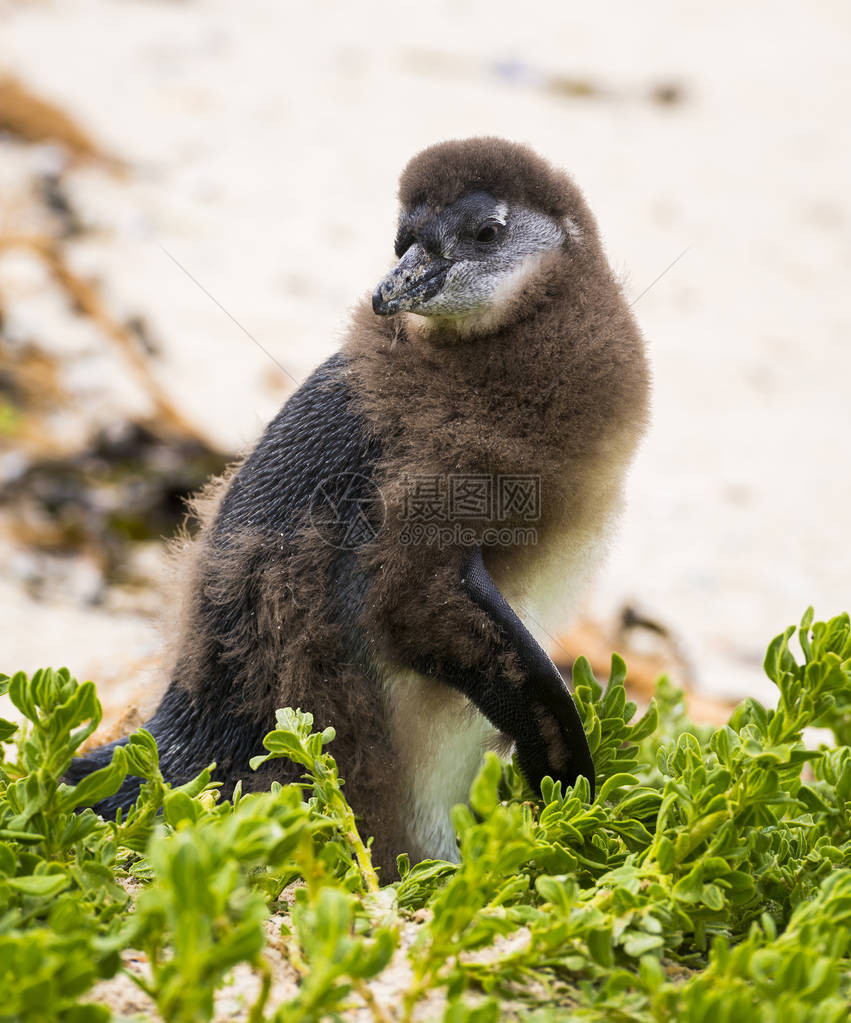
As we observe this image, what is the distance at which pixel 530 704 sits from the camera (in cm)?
172

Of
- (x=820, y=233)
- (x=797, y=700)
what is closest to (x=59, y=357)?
(x=797, y=700)

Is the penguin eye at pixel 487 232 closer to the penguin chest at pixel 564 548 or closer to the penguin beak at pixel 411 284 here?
the penguin beak at pixel 411 284

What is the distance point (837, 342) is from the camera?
7113 millimetres

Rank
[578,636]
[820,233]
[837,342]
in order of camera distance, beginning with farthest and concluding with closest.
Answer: [820,233]
[837,342]
[578,636]

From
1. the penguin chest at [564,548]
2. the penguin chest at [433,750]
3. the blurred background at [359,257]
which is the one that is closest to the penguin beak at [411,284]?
the blurred background at [359,257]

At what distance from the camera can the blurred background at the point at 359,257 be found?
4.41m

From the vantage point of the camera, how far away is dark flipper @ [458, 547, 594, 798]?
1699 millimetres

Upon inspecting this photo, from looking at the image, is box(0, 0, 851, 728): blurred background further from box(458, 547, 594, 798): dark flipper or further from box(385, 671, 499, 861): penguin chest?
box(458, 547, 594, 798): dark flipper

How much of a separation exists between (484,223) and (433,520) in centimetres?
59

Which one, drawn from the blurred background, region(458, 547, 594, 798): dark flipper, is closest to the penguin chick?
region(458, 547, 594, 798): dark flipper

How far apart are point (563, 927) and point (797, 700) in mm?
427

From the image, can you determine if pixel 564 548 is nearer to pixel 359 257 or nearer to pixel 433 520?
pixel 433 520

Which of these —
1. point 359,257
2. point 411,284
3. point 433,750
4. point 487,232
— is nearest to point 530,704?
point 433,750

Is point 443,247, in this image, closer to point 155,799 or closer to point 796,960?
point 155,799
